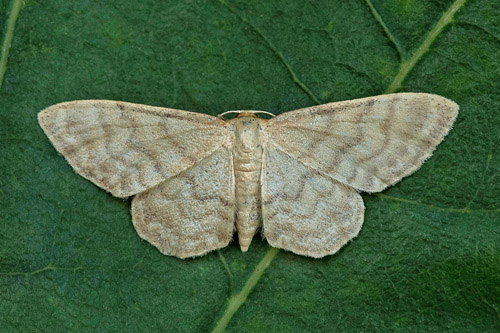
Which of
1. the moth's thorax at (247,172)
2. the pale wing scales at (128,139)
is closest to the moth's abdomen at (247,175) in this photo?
the moth's thorax at (247,172)

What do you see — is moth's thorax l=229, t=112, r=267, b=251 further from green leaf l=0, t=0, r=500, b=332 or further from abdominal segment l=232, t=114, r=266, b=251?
green leaf l=0, t=0, r=500, b=332

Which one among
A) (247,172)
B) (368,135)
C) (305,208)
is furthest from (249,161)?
(368,135)

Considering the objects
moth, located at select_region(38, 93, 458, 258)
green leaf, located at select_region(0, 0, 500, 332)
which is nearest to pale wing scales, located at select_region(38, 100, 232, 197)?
moth, located at select_region(38, 93, 458, 258)

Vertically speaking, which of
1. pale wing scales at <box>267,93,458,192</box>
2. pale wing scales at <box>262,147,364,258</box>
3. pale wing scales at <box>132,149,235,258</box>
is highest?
pale wing scales at <box>267,93,458,192</box>

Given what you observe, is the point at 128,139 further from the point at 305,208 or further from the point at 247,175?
the point at 305,208

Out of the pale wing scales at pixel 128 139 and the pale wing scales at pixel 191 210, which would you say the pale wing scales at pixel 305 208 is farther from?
the pale wing scales at pixel 128 139

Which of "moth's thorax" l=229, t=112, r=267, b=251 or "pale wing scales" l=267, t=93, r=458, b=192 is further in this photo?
"moth's thorax" l=229, t=112, r=267, b=251

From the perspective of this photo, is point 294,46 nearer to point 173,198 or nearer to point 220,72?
point 220,72
